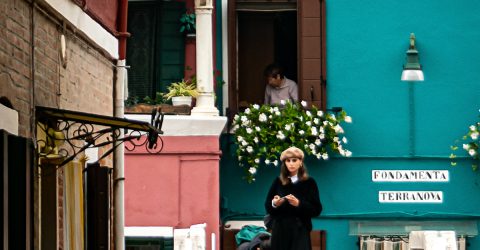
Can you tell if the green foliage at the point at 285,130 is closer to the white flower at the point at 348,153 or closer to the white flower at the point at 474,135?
the white flower at the point at 348,153

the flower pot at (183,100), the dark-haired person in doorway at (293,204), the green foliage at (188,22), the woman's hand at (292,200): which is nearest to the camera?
the woman's hand at (292,200)

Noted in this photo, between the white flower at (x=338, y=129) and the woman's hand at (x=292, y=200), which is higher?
the white flower at (x=338, y=129)

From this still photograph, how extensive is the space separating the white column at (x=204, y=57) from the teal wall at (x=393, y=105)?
1.50 meters

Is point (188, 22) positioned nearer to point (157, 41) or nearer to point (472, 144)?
point (157, 41)

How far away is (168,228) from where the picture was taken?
2319 centimetres

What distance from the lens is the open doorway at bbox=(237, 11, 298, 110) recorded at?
25.3 meters

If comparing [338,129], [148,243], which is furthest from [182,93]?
[338,129]

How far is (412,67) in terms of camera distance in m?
24.6

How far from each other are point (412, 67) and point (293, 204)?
987 cm

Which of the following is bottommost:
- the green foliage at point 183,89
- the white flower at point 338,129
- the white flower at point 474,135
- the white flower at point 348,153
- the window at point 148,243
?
the window at point 148,243

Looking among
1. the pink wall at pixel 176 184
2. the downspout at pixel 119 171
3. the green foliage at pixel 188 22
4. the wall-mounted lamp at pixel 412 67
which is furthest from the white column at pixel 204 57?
the downspout at pixel 119 171

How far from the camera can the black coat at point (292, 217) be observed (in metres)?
15.1

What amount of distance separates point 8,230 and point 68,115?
186 centimetres

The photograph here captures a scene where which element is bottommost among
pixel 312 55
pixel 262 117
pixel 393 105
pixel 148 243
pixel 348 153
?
pixel 148 243
